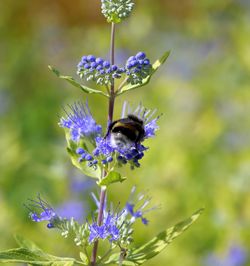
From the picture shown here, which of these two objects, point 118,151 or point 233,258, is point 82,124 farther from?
point 233,258

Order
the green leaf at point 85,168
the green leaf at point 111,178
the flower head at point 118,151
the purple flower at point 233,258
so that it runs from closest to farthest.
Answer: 1. the green leaf at point 111,178
2. the flower head at point 118,151
3. the green leaf at point 85,168
4. the purple flower at point 233,258

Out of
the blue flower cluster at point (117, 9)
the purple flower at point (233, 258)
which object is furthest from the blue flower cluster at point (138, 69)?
the purple flower at point (233, 258)

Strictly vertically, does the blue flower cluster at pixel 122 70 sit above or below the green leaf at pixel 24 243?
above

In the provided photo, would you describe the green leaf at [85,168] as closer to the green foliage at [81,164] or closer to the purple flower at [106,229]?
the green foliage at [81,164]

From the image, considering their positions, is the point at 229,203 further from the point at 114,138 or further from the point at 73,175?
the point at 114,138

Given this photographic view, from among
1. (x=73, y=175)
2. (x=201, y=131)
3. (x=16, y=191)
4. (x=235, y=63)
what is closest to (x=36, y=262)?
(x=16, y=191)

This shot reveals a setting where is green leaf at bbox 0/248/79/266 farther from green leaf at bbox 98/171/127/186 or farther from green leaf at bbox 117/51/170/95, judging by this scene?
green leaf at bbox 117/51/170/95

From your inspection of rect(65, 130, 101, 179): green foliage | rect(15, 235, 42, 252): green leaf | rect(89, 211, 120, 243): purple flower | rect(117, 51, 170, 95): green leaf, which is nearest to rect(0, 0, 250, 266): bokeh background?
rect(15, 235, 42, 252): green leaf
